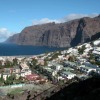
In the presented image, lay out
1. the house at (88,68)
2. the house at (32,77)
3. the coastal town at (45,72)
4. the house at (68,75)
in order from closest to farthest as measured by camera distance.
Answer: the coastal town at (45,72) < the house at (68,75) < the house at (32,77) < the house at (88,68)

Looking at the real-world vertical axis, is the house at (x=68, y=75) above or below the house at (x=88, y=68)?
below

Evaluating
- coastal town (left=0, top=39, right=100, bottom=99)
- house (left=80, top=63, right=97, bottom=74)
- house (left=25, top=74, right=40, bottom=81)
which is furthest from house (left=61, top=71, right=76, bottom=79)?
house (left=25, top=74, right=40, bottom=81)

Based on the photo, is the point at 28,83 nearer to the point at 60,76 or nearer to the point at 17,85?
the point at 17,85

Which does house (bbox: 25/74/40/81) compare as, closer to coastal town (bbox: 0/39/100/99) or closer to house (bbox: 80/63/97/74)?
coastal town (bbox: 0/39/100/99)

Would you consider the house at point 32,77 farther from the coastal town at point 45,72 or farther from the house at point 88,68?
the house at point 88,68

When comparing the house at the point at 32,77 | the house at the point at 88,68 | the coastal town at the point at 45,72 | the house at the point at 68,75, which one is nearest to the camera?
the coastal town at the point at 45,72

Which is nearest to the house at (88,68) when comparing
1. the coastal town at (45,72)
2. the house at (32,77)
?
the coastal town at (45,72)

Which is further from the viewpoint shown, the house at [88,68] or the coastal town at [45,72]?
the house at [88,68]

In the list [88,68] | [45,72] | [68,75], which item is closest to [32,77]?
[45,72]

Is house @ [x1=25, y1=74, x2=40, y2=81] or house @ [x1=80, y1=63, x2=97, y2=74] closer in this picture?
house @ [x1=25, y1=74, x2=40, y2=81]

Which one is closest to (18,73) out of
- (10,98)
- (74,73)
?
(74,73)

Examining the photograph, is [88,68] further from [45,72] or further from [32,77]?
[32,77]
